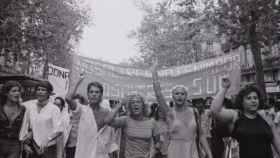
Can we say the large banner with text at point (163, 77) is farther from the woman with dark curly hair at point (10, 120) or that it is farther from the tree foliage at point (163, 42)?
the tree foliage at point (163, 42)

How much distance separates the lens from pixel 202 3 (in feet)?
55.0

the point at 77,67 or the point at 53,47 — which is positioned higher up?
the point at 53,47

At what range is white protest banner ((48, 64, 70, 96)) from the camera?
411 inches

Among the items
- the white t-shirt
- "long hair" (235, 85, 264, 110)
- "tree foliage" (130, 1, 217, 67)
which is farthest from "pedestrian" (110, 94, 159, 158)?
"tree foliage" (130, 1, 217, 67)

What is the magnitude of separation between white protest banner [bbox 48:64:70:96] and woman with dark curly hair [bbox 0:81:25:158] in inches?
170

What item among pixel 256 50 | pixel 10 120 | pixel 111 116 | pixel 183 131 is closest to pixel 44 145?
pixel 10 120

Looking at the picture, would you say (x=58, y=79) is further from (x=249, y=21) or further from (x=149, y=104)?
(x=249, y=21)

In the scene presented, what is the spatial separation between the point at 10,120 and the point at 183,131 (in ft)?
7.59

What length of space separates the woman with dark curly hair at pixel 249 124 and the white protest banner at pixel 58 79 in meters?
6.53

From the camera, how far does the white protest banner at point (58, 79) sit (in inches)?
411

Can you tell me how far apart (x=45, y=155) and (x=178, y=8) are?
40.0 ft

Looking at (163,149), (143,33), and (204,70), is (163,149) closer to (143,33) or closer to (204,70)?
(204,70)

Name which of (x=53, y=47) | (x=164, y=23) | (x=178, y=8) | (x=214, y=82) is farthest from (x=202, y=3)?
(x=164, y=23)

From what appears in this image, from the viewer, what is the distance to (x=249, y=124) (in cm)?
419
